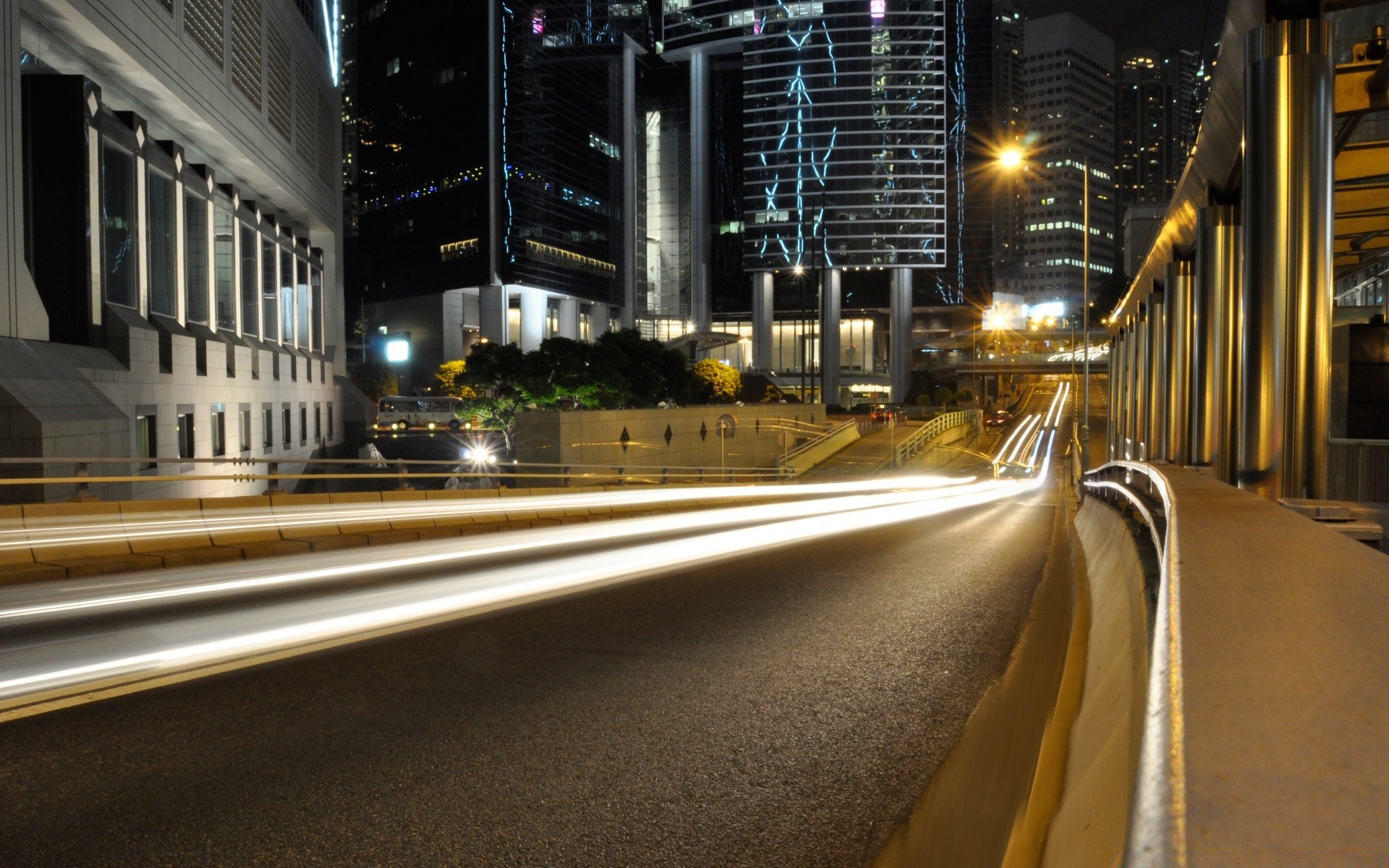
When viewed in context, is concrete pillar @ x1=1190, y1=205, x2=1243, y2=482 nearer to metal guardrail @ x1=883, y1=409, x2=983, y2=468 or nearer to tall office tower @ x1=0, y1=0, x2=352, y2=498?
tall office tower @ x1=0, y1=0, x2=352, y2=498

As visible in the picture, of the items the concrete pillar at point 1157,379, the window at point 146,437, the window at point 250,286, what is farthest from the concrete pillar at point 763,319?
the window at point 146,437

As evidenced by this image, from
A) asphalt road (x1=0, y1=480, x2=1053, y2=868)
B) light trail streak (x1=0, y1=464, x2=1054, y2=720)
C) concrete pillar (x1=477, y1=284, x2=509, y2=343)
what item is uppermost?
concrete pillar (x1=477, y1=284, x2=509, y2=343)

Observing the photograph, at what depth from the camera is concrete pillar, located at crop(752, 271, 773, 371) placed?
449 feet

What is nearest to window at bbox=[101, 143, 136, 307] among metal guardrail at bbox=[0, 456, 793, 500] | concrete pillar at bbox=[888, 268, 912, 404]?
metal guardrail at bbox=[0, 456, 793, 500]

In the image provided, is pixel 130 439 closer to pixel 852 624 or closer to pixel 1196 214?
pixel 852 624

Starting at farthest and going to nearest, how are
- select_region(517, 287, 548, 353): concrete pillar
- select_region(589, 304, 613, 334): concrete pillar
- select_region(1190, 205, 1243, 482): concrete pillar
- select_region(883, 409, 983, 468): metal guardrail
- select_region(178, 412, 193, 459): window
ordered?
select_region(589, 304, 613, 334): concrete pillar < select_region(517, 287, 548, 353): concrete pillar < select_region(883, 409, 983, 468): metal guardrail < select_region(178, 412, 193, 459): window < select_region(1190, 205, 1243, 482): concrete pillar

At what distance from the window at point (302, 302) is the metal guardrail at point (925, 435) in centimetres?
3221

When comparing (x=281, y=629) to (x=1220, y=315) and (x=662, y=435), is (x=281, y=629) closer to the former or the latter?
(x=1220, y=315)

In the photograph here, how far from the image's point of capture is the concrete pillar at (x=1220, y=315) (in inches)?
580

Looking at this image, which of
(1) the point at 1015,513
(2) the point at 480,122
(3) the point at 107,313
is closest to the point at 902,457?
(1) the point at 1015,513

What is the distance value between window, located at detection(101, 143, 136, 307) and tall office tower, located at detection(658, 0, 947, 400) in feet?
334

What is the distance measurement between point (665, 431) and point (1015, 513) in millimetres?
19359

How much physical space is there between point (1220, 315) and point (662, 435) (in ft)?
96.1

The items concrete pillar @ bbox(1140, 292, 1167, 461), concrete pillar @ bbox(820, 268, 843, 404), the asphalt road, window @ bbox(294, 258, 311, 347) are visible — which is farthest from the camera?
concrete pillar @ bbox(820, 268, 843, 404)
